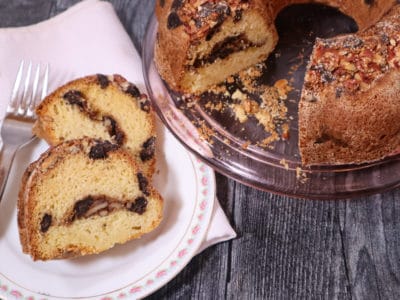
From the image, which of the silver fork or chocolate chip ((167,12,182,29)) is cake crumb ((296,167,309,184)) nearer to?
chocolate chip ((167,12,182,29))

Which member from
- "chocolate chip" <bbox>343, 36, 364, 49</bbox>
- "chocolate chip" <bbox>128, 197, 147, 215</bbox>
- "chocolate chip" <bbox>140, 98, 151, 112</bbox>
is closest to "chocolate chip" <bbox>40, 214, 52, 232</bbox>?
"chocolate chip" <bbox>128, 197, 147, 215</bbox>

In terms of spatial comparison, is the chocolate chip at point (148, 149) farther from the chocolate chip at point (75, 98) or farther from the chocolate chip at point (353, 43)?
the chocolate chip at point (353, 43)

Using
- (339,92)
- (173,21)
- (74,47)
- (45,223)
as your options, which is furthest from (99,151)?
(339,92)

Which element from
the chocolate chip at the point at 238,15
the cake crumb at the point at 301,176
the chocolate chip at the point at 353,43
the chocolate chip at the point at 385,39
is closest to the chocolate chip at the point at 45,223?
the cake crumb at the point at 301,176

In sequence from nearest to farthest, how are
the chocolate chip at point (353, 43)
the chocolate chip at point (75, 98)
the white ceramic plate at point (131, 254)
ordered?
the white ceramic plate at point (131, 254) < the chocolate chip at point (353, 43) < the chocolate chip at point (75, 98)

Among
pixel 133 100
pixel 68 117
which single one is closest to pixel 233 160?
pixel 133 100

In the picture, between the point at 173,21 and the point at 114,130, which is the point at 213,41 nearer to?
the point at 173,21

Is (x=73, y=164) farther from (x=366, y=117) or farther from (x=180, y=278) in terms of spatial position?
(x=366, y=117)
